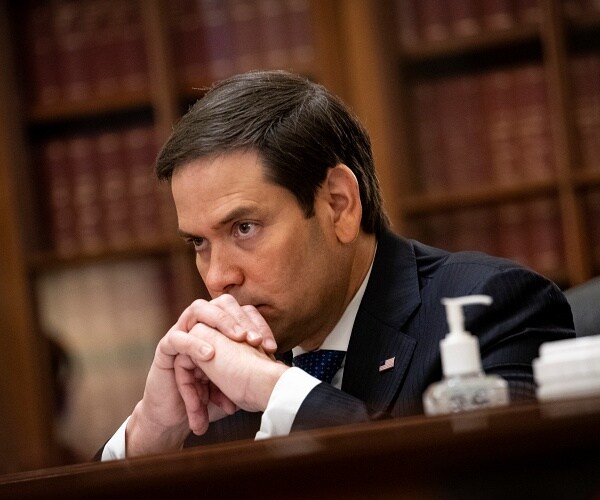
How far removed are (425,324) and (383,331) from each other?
0.07m

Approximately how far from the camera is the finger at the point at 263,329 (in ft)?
5.60

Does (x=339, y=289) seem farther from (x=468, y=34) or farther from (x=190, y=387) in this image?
(x=468, y=34)

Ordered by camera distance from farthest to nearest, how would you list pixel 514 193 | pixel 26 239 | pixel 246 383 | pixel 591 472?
pixel 26 239, pixel 514 193, pixel 246 383, pixel 591 472

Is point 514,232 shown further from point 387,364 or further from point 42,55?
point 387,364

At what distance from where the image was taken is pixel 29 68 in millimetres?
3896

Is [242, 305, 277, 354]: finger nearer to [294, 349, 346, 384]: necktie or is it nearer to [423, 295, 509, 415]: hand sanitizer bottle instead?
[294, 349, 346, 384]: necktie

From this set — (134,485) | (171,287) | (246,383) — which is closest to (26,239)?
(171,287)

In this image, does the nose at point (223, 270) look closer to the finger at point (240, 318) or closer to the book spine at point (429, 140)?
the finger at point (240, 318)

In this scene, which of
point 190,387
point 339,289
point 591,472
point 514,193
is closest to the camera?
point 591,472

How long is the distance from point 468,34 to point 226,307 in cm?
207

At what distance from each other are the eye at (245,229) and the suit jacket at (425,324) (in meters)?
0.24

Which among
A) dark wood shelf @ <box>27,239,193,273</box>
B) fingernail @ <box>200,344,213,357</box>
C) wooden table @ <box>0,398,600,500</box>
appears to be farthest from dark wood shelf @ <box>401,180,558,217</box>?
wooden table @ <box>0,398,600,500</box>

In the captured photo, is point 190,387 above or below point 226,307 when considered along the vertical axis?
below

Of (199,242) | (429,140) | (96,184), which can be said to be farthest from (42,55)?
(199,242)
